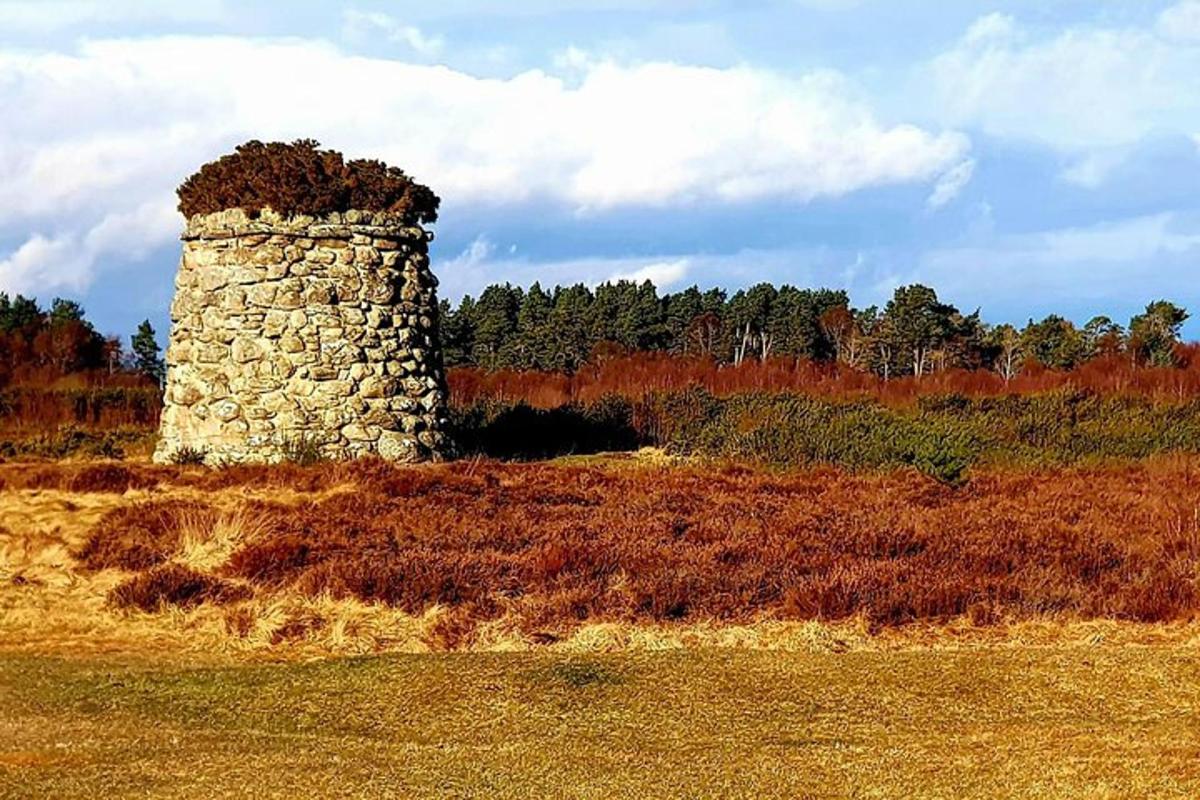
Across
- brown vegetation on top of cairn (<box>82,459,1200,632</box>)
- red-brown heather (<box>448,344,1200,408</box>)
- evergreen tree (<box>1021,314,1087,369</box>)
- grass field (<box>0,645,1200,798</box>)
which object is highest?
evergreen tree (<box>1021,314,1087,369</box>)

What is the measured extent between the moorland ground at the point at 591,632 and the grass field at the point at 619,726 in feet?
0.10

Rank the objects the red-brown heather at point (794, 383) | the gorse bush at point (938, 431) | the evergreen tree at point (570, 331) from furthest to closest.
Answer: the evergreen tree at point (570, 331) → the red-brown heather at point (794, 383) → the gorse bush at point (938, 431)

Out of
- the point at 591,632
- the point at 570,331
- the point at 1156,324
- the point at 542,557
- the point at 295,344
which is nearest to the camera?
the point at 591,632

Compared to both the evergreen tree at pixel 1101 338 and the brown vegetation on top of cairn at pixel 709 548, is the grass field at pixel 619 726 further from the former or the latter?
the evergreen tree at pixel 1101 338

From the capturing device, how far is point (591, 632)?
1095 cm

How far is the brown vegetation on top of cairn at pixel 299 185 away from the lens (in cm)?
1803

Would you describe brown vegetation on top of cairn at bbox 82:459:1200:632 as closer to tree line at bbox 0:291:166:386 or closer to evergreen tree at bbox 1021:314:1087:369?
tree line at bbox 0:291:166:386

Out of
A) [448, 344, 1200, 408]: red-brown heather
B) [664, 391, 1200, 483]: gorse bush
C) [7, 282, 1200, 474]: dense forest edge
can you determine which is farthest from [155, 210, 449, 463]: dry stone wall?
[448, 344, 1200, 408]: red-brown heather

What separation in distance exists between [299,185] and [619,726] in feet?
40.0

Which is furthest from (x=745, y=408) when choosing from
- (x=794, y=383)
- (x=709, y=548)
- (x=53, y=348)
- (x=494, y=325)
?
(x=494, y=325)

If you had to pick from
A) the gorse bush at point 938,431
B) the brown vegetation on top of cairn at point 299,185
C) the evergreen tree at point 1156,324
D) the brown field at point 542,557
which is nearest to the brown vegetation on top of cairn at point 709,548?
the brown field at point 542,557

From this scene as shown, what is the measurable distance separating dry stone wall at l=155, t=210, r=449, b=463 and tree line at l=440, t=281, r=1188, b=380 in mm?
43715

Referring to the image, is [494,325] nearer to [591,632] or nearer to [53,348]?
[53,348]

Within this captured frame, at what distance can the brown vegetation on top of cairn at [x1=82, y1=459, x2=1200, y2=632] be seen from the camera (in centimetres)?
1189
